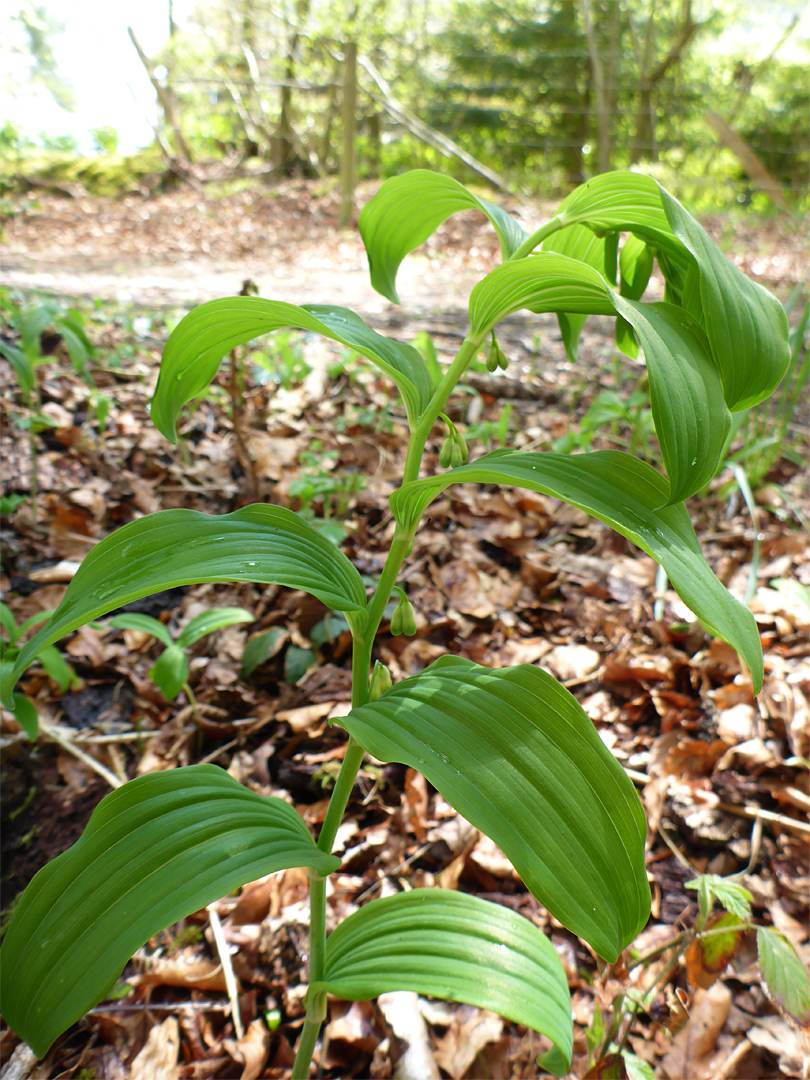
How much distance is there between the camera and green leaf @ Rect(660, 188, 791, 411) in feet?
2.09

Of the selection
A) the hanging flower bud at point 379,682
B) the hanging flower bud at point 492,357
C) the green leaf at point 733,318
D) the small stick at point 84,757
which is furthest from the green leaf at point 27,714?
the green leaf at point 733,318

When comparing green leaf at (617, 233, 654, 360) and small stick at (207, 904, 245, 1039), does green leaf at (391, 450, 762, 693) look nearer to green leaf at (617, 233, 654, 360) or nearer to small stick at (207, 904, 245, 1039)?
green leaf at (617, 233, 654, 360)

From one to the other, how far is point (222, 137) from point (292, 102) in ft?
11.5

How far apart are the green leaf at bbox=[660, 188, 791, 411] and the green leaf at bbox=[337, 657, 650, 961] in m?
0.37

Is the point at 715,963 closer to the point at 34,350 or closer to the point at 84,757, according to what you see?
the point at 84,757

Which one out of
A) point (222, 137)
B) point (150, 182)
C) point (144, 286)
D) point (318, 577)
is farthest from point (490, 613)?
point (222, 137)

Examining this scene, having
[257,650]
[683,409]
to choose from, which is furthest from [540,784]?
[257,650]

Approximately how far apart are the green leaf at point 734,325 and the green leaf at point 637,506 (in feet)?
0.42

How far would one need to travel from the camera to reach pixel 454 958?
0.77 metres

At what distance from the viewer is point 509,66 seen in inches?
467

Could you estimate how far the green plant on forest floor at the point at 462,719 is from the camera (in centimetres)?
62

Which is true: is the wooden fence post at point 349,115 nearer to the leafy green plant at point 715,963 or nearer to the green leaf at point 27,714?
the green leaf at point 27,714

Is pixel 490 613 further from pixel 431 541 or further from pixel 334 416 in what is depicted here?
pixel 334 416

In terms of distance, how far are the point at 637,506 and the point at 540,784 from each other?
30 centimetres
